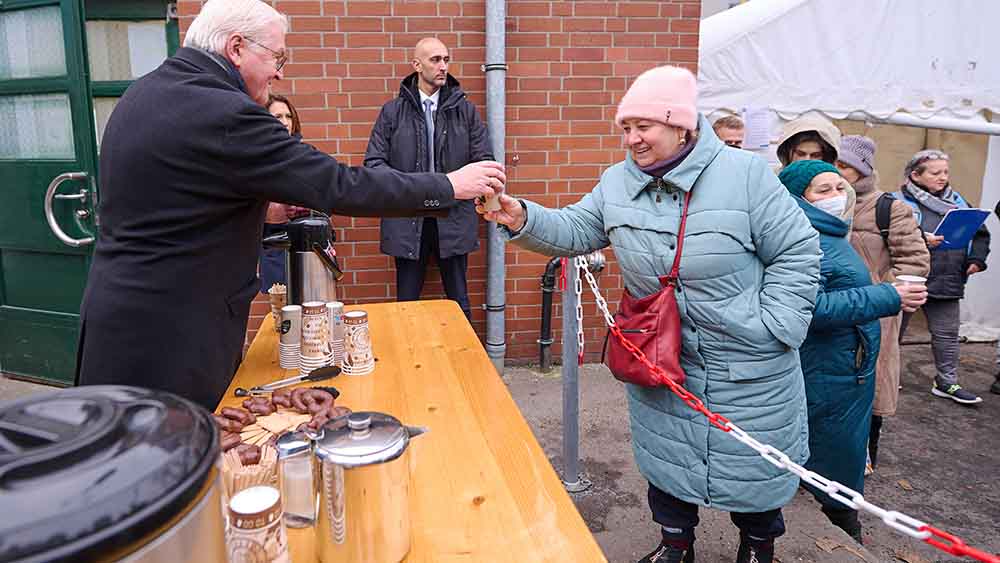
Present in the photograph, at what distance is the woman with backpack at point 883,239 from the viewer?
11.6 ft

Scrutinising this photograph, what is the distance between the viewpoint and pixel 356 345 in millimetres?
2188

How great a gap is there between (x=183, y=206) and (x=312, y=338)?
21.7 inches

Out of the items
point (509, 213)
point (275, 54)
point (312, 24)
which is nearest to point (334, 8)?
point (312, 24)

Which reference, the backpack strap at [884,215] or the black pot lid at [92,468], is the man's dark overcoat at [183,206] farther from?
the backpack strap at [884,215]

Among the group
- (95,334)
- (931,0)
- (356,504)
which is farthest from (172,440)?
(931,0)

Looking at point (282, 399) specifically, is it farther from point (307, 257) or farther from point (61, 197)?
point (61, 197)

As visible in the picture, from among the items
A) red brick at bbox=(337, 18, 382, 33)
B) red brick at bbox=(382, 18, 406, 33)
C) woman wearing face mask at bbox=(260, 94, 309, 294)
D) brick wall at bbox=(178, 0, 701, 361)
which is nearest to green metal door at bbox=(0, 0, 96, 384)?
brick wall at bbox=(178, 0, 701, 361)

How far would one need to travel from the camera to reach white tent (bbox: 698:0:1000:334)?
6629mm

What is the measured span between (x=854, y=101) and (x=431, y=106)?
4.51m

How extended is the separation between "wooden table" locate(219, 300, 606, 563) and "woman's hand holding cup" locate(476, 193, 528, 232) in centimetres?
45

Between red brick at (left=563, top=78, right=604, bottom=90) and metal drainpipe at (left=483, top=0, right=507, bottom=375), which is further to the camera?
red brick at (left=563, top=78, right=604, bottom=90)

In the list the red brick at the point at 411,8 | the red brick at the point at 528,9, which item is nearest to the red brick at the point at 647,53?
the red brick at the point at 528,9

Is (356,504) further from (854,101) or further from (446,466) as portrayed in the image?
(854,101)

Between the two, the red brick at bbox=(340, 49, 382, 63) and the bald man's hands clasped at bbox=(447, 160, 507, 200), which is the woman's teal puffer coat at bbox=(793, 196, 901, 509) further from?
the red brick at bbox=(340, 49, 382, 63)
